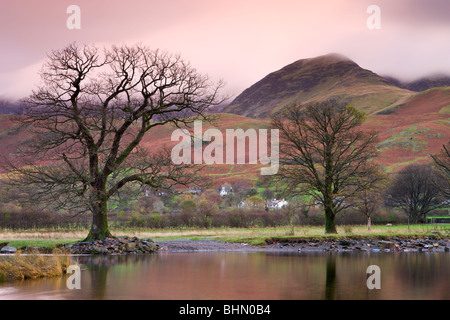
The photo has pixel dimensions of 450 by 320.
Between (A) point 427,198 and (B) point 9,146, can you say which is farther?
(B) point 9,146

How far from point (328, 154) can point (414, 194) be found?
43115 mm

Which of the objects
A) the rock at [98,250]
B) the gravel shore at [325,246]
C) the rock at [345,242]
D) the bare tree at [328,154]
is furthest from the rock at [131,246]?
the bare tree at [328,154]

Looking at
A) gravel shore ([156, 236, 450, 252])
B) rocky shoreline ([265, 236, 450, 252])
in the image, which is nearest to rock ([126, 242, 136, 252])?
gravel shore ([156, 236, 450, 252])

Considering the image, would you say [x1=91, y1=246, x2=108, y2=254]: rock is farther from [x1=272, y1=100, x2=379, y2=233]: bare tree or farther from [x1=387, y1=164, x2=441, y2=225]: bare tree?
[x1=387, y1=164, x2=441, y2=225]: bare tree

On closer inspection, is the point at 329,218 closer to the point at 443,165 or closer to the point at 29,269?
the point at 443,165

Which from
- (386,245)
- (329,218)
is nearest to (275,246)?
(386,245)

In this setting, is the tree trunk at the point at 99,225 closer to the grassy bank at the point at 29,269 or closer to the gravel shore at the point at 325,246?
the gravel shore at the point at 325,246

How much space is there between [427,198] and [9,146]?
16105 cm

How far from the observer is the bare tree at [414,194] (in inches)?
3004

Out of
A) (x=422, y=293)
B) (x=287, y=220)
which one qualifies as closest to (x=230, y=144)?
(x=287, y=220)

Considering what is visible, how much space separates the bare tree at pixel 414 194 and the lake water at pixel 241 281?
5493cm

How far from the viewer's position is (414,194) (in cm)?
7800
